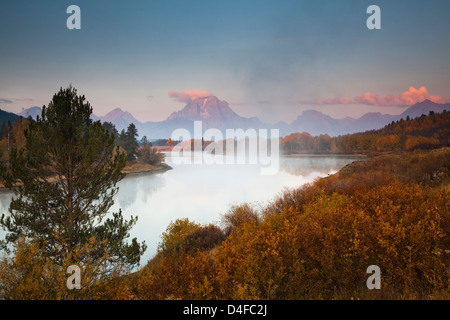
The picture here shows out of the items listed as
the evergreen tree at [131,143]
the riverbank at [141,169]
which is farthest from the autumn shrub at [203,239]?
the evergreen tree at [131,143]

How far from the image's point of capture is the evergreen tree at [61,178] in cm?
1056

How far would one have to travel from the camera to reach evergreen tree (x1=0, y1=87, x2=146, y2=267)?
1056 cm

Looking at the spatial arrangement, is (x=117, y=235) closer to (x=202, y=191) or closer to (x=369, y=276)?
(x=369, y=276)

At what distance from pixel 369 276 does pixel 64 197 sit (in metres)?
12.6

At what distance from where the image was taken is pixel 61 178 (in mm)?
11188

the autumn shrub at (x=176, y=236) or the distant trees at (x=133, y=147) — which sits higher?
the distant trees at (x=133, y=147)

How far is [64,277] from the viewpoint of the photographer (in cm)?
548

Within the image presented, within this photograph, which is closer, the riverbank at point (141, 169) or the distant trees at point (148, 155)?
the riverbank at point (141, 169)

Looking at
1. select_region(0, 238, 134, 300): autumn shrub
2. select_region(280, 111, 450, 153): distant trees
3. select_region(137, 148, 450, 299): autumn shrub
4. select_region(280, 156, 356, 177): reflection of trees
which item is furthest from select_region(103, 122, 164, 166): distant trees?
Answer: select_region(137, 148, 450, 299): autumn shrub

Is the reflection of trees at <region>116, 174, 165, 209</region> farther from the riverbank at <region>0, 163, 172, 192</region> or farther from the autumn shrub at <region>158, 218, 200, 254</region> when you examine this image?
the autumn shrub at <region>158, 218, 200, 254</region>

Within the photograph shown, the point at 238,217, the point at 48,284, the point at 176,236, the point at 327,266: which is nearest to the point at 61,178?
the point at 176,236

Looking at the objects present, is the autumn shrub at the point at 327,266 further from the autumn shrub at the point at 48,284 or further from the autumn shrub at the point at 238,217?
the autumn shrub at the point at 238,217
